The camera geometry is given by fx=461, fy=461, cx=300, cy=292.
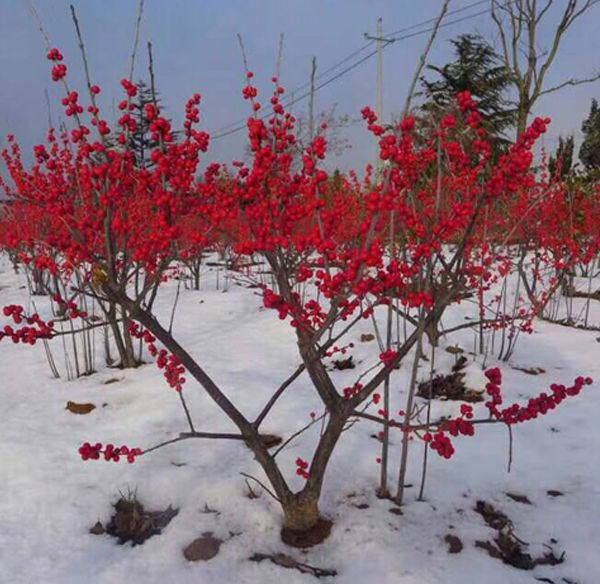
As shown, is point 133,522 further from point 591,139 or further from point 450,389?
point 591,139

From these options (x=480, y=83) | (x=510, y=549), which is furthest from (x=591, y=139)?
(x=510, y=549)

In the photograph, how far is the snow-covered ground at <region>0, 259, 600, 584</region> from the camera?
6.53 feet

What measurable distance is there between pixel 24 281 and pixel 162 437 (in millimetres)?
10325

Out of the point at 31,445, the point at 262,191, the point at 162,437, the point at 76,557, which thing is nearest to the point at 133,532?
the point at 76,557

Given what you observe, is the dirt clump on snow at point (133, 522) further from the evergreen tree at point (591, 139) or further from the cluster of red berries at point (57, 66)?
the evergreen tree at point (591, 139)

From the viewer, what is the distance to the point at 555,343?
17.6 ft

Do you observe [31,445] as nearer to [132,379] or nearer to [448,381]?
[132,379]

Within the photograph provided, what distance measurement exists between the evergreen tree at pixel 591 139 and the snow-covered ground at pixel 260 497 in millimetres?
35671

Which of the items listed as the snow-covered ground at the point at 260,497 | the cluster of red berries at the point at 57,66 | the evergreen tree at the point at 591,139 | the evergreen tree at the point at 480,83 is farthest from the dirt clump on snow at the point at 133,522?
the evergreen tree at the point at 591,139

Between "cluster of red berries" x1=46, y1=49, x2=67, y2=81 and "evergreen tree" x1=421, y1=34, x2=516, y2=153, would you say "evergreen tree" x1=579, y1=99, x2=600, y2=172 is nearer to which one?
"evergreen tree" x1=421, y1=34, x2=516, y2=153

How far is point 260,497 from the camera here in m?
2.46

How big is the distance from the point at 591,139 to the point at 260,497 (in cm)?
4168

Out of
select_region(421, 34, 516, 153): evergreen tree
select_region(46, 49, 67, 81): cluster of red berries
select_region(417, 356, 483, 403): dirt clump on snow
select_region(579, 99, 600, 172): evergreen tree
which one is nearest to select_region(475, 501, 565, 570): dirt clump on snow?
select_region(417, 356, 483, 403): dirt clump on snow

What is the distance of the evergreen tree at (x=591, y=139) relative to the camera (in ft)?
108
